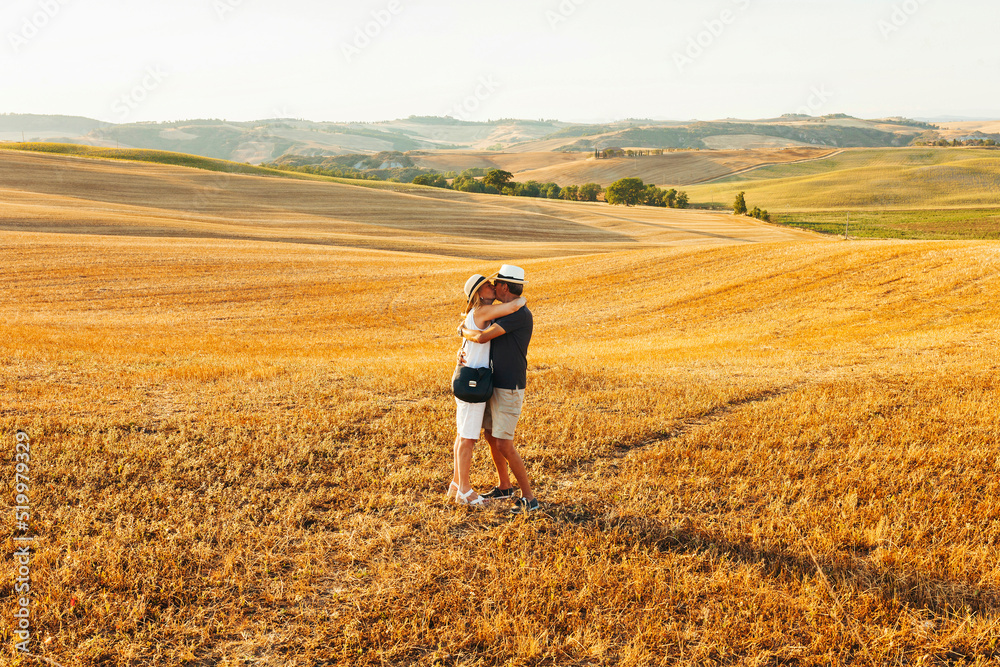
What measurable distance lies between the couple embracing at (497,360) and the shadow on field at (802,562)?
0.88 meters

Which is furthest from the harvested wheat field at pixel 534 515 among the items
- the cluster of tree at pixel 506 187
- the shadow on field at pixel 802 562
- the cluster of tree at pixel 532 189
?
the cluster of tree at pixel 532 189

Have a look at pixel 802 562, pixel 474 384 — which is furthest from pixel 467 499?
pixel 802 562

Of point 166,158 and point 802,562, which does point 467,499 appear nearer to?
point 802,562

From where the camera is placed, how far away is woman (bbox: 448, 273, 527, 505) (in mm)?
5781

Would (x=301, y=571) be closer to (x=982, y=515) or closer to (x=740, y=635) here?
(x=740, y=635)

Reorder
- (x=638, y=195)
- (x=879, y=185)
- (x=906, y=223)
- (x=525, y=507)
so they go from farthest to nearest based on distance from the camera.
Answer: (x=879, y=185) → (x=638, y=195) → (x=906, y=223) → (x=525, y=507)

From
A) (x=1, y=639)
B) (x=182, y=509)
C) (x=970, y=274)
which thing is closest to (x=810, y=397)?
(x=182, y=509)

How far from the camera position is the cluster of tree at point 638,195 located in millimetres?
102188

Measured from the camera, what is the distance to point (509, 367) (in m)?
5.91

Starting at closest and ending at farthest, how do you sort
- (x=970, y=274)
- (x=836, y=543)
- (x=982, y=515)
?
(x=836, y=543) < (x=982, y=515) < (x=970, y=274)

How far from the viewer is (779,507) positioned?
6059mm

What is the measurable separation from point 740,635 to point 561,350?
15159mm

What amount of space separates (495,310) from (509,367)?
622 mm

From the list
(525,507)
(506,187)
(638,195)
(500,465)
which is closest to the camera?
(525,507)
